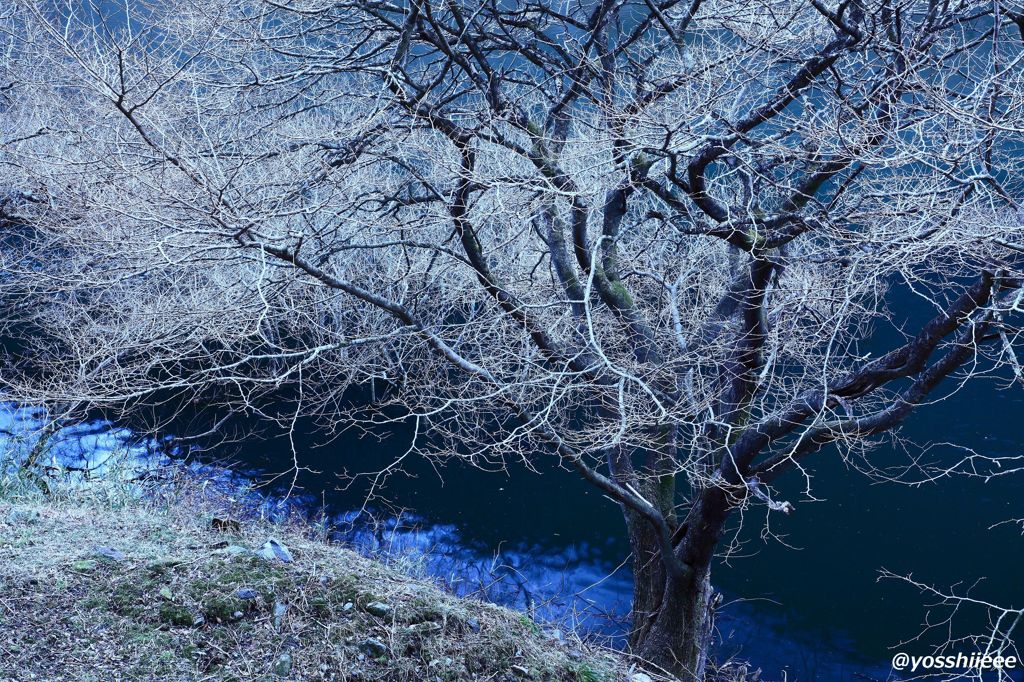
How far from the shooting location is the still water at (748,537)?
8617 millimetres

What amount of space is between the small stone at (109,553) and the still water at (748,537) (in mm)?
3721

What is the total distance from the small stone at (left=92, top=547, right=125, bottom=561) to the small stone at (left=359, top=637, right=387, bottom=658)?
4.41 feet

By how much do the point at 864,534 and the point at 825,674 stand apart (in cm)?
291

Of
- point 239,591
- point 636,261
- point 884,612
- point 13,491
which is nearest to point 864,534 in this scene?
point 884,612

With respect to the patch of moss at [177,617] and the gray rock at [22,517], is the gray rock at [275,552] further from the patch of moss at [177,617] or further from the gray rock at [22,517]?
the gray rock at [22,517]

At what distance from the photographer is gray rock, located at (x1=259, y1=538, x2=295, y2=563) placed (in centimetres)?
442

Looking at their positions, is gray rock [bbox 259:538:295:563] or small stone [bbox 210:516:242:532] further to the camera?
small stone [bbox 210:516:242:532]

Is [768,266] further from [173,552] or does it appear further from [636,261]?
A: [173,552]

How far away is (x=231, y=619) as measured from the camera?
3.89 metres

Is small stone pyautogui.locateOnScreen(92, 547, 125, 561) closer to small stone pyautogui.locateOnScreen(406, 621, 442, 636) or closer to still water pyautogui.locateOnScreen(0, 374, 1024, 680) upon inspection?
small stone pyautogui.locateOnScreen(406, 621, 442, 636)

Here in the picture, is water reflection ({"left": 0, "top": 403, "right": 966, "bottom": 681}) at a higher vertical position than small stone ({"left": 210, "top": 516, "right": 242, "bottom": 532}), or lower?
higher

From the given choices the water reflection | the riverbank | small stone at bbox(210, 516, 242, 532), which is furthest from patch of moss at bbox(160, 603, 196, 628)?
the water reflection

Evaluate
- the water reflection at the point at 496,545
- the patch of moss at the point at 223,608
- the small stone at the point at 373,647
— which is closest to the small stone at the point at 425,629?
the small stone at the point at 373,647

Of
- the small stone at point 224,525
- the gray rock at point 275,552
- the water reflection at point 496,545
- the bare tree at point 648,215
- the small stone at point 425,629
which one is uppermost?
the bare tree at point 648,215
